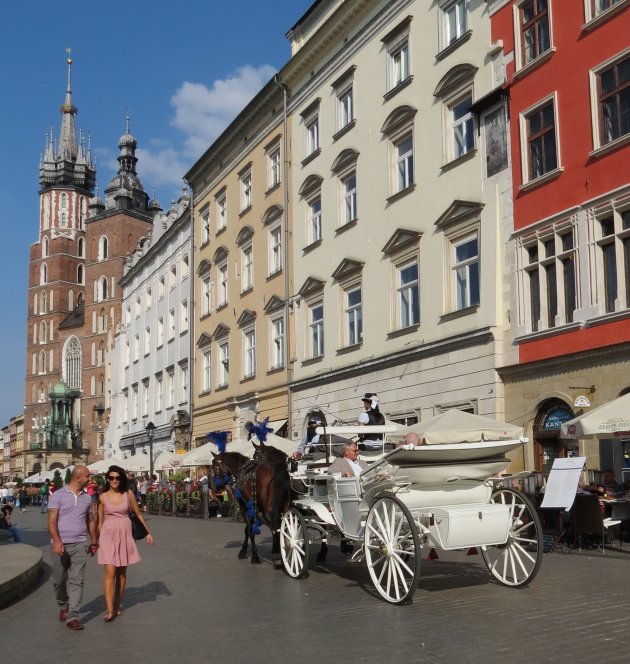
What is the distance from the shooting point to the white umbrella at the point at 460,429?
639 inches

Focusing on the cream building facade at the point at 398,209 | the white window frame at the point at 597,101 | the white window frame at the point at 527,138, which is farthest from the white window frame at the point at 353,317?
the white window frame at the point at 597,101

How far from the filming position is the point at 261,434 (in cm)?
1594

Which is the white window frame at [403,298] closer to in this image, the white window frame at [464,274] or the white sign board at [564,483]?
the white window frame at [464,274]

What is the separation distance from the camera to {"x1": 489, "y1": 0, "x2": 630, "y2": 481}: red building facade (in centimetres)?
1778

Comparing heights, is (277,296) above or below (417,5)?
below

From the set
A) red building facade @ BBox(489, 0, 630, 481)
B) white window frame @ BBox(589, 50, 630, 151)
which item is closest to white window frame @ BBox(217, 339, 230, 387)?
red building facade @ BBox(489, 0, 630, 481)

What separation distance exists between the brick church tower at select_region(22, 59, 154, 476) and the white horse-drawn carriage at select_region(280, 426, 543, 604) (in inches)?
3012

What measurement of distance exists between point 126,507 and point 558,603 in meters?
4.65

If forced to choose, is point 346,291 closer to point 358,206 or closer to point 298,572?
point 358,206

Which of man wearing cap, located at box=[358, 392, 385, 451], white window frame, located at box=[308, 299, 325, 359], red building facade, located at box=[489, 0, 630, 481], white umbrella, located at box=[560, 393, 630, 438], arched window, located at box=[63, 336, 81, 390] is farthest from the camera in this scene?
arched window, located at box=[63, 336, 81, 390]

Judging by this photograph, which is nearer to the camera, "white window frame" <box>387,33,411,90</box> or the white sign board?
the white sign board

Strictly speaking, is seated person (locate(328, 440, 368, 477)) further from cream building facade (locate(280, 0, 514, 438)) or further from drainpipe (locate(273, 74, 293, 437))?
drainpipe (locate(273, 74, 293, 437))

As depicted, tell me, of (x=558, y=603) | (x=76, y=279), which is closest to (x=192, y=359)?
(x=558, y=603)

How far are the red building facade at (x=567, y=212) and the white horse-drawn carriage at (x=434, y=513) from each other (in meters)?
7.77
